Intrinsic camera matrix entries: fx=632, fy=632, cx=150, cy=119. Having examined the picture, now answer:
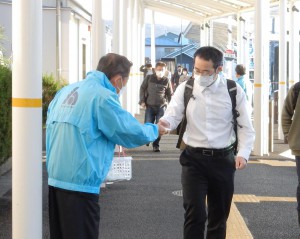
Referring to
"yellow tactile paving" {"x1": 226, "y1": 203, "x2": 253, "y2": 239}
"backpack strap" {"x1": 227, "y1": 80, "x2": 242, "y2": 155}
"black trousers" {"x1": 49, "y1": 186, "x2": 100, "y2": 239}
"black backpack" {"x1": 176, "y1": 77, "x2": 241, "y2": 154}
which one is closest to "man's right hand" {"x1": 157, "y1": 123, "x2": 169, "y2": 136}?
"black backpack" {"x1": 176, "y1": 77, "x2": 241, "y2": 154}

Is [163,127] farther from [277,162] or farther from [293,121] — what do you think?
[277,162]

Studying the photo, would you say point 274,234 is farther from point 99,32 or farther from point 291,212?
point 99,32

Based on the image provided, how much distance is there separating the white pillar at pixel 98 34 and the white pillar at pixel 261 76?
4450 mm

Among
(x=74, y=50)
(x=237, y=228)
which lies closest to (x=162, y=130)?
(x=237, y=228)

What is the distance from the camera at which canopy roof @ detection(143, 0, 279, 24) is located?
76.0ft

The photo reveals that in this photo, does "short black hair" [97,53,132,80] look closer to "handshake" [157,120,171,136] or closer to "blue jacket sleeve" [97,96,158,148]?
"blue jacket sleeve" [97,96,158,148]

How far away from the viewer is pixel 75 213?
4242mm

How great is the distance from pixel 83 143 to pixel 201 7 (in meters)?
23.8

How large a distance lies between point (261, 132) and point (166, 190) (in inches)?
199

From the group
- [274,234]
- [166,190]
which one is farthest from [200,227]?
[166,190]

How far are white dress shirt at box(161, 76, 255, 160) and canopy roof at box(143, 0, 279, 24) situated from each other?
1438cm

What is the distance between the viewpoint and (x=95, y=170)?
4203 mm

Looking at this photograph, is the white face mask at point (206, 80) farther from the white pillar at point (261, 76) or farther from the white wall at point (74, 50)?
the white wall at point (74, 50)

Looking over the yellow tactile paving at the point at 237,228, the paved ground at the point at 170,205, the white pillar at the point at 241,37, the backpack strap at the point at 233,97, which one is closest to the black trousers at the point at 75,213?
the backpack strap at the point at 233,97
